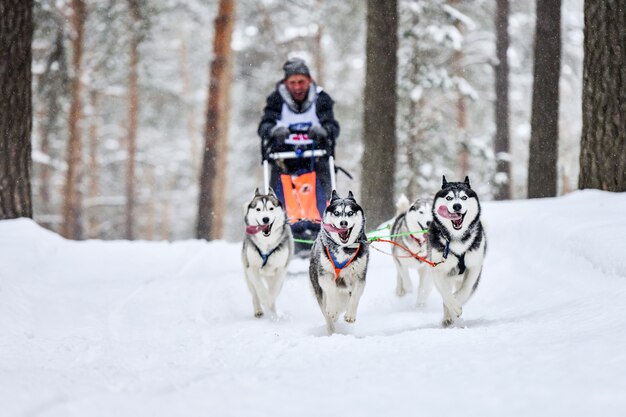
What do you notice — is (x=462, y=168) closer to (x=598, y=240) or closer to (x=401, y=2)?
(x=401, y=2)

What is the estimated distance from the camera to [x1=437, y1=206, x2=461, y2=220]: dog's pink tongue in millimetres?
4012

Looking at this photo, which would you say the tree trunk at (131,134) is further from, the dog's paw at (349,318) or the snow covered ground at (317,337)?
the dog's paw at (349,318)

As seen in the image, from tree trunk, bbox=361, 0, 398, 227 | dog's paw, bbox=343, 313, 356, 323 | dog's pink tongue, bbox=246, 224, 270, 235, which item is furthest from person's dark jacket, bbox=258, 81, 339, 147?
dog's paw, bbox=343, 313, 356, 323

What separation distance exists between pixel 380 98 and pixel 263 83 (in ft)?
32.5

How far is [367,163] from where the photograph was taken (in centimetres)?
830

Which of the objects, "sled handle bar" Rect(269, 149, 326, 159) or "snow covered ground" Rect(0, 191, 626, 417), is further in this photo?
"sled handle bar" Rect(269, 149, 326, 159)

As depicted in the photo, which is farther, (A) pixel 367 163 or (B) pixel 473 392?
(A) pixel 367 163

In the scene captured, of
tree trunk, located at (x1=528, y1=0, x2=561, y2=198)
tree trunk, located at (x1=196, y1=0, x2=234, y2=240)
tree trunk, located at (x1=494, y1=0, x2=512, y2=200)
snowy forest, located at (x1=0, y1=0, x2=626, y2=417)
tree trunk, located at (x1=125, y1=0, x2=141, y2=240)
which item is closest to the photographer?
snowy forest, located at (x1=0, y1=0, x2=626, y2=417)

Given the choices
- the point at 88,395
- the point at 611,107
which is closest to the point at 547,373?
the point at 88,395

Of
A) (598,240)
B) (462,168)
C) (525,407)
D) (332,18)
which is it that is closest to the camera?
(525,407)

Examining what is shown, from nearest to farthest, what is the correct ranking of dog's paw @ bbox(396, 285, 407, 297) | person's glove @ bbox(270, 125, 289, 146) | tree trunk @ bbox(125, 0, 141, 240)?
dog's paw @ bbox(396, 285, 407, 297), person's glove @ bbox(270, 125, 289, 146), tree trunk @ bbox(125, 0, 141, 240)

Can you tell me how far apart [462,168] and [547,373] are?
49.8ft

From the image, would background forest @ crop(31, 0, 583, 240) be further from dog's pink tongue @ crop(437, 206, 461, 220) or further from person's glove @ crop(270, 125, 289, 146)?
dog's pink tongue @ crop(437, 206, 461, 220)

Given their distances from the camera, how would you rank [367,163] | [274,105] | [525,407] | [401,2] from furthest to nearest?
[401,2]
[367,163]
[274,105]
[525,407]
